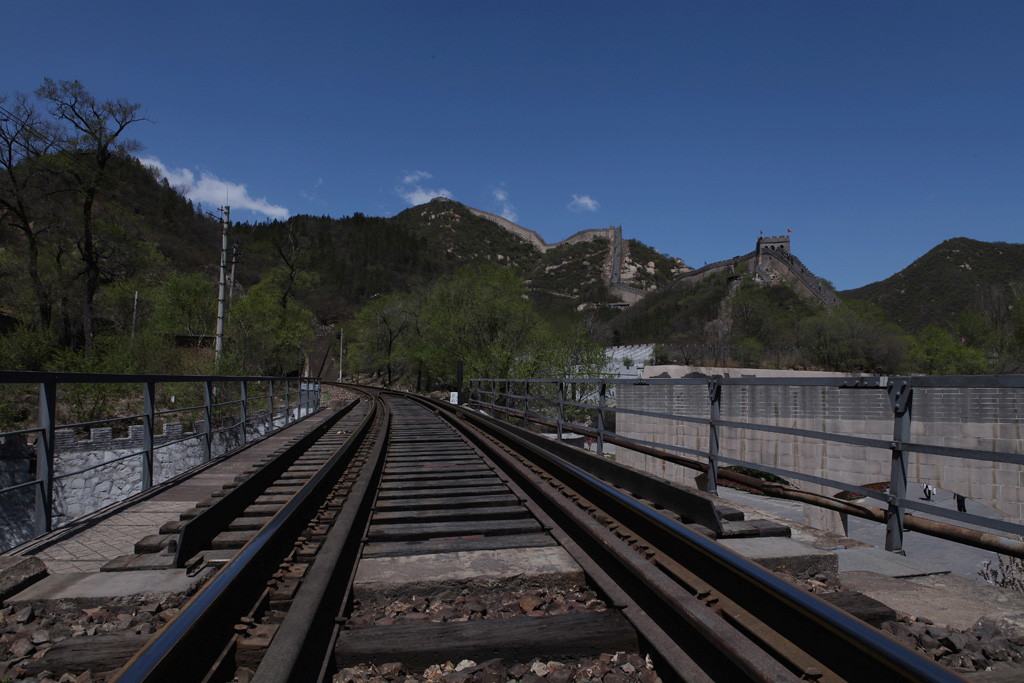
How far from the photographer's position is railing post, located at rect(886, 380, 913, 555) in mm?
3568

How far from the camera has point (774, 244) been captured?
116 meters

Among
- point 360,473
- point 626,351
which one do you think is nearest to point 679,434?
point 360,473

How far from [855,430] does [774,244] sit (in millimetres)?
106776

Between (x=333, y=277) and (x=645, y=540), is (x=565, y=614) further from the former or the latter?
(x=333, y=277)

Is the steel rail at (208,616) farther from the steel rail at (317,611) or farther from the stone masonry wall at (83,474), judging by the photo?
the stone masonry wall at (83,474)

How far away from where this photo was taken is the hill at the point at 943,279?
106m

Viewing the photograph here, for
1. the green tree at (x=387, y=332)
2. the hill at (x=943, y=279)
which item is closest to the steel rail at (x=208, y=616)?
the green tree at (x=387, y=332)

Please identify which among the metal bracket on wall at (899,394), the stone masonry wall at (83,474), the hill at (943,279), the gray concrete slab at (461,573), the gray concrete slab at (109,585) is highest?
the hill at (943,279)

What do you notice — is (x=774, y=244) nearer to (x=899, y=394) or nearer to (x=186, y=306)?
(x=186, y=306)

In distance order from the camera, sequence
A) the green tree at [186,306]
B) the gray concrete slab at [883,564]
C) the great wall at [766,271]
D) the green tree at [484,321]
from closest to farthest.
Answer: the gray concrete slab at [883,564] < the green tree at [484,321] < the green tree at [186,306] < the great wall at [766,271]

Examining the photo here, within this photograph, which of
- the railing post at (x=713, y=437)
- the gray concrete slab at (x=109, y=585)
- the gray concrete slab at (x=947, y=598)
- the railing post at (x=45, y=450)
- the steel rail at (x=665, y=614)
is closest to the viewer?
the steel rail at (x=665, y=614)

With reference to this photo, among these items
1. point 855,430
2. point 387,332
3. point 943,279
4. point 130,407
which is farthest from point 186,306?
point 943,279

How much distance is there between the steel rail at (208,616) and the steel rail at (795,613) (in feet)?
6.92

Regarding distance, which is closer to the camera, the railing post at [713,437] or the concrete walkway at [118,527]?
the concrete walkway at [118,527]
